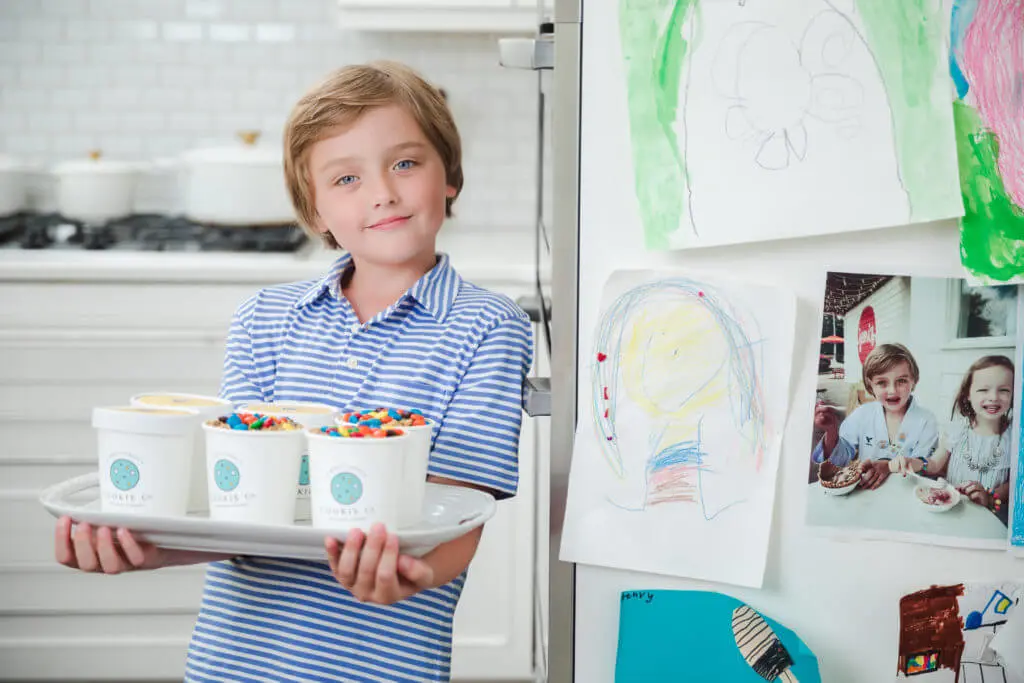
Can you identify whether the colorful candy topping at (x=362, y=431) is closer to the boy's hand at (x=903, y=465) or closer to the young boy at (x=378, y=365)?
the young boy at (x=378, y=365)

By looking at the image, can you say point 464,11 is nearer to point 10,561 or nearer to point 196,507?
point 10,561

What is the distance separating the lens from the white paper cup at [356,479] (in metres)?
0.80

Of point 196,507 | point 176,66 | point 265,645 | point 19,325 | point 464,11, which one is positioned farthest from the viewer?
point 176,66

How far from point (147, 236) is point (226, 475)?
142 cm

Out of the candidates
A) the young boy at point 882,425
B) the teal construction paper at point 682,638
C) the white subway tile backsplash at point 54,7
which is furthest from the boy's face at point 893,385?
the white subway tile backsplash at point 54,7

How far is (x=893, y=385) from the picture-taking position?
38.2 inches

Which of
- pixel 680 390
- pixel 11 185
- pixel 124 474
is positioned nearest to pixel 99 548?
pixel 124 474

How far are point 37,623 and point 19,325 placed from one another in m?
0.58

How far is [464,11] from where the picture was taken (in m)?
2.19

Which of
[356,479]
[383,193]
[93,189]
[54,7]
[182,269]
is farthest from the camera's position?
[54,7]

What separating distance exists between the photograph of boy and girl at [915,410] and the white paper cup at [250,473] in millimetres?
471

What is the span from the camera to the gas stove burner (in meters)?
2.10

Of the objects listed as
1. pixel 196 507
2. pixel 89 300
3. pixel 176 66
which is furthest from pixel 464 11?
pixel 196 507

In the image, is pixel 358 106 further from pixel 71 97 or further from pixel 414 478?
pixel 71 97
